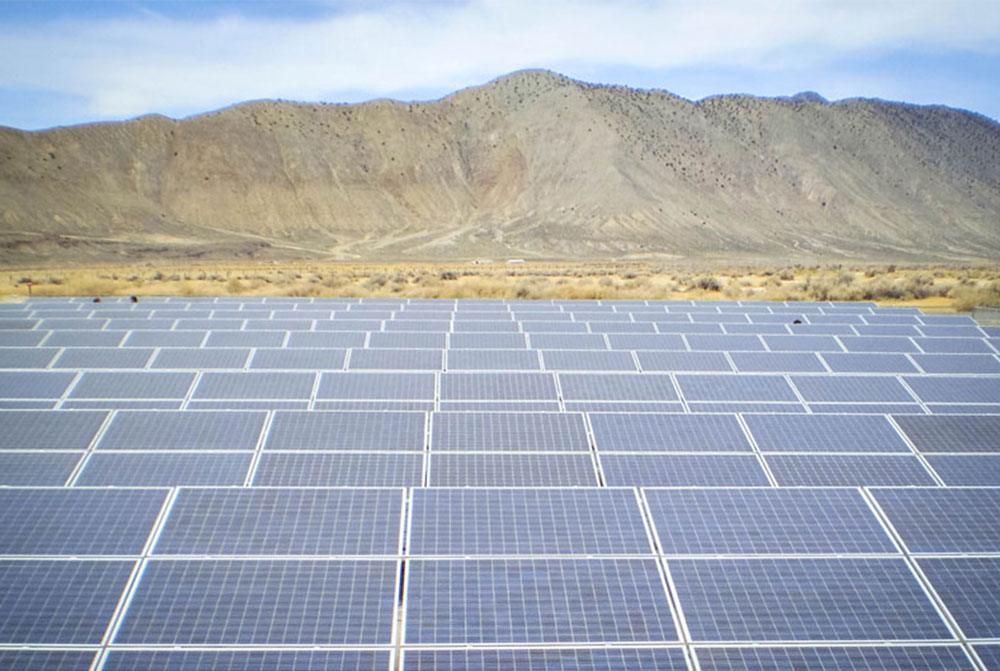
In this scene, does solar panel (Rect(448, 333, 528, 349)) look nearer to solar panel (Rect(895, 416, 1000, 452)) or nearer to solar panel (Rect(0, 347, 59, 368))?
solar panel (Rect(895, 416, 1000, 452))

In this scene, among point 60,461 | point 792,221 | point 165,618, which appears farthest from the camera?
point 792,221

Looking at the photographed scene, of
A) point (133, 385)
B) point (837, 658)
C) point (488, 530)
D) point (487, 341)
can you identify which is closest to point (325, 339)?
point (487, 341)

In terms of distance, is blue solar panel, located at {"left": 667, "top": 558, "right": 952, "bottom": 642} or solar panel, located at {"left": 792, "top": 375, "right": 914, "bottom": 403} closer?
blue solar panel, located at {"left": 667, "top": 558, "right": 952, "bottom": 642}

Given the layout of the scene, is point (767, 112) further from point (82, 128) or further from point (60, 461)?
point (60, 461)

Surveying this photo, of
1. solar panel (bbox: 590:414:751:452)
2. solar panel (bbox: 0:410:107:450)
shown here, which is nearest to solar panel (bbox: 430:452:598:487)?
solar panel (bbox: 590:414:751:452)

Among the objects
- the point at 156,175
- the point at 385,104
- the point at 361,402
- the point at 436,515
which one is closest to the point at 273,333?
the point at 361,402

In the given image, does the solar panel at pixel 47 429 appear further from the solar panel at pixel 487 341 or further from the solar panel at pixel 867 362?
the solar panel at pixel 867 362

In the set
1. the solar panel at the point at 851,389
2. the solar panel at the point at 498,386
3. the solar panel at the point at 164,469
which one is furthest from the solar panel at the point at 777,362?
the solar panel at the point at 164,469
